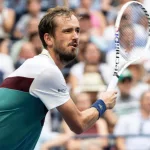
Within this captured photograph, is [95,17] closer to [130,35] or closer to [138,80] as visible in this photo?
[138,80]

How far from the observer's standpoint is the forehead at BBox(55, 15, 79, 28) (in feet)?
15.4

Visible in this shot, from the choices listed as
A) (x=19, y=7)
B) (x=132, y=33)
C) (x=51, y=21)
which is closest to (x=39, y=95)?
(x=51, y=21)

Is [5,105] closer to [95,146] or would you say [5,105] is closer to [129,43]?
[129,43]

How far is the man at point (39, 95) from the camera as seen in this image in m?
4.50

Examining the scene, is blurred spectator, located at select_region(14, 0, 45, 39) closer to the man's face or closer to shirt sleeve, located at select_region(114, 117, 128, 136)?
shirt sleeve, located at select_region(114, 117, 128, 136)

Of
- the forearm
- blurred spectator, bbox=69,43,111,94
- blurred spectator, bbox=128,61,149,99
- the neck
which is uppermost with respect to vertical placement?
the neck

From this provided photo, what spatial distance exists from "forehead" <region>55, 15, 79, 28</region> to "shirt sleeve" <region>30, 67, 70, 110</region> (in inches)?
14.8

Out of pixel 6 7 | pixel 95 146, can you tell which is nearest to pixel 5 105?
pixel 95 146

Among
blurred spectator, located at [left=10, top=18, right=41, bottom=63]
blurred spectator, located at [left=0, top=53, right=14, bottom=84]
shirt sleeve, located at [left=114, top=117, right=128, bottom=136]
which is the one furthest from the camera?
blurred spectator, located at [left=10, top=18, right=41, bottom=63]

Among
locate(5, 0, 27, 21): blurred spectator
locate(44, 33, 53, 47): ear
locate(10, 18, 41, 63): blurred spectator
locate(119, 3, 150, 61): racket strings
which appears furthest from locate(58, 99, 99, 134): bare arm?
locate(5, 0, 27, 21): blurred spectator

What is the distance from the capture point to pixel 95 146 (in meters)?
7.52

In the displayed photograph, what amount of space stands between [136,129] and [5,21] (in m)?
3.31

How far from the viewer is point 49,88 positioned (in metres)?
4.51

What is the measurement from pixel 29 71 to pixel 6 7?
5.90m
